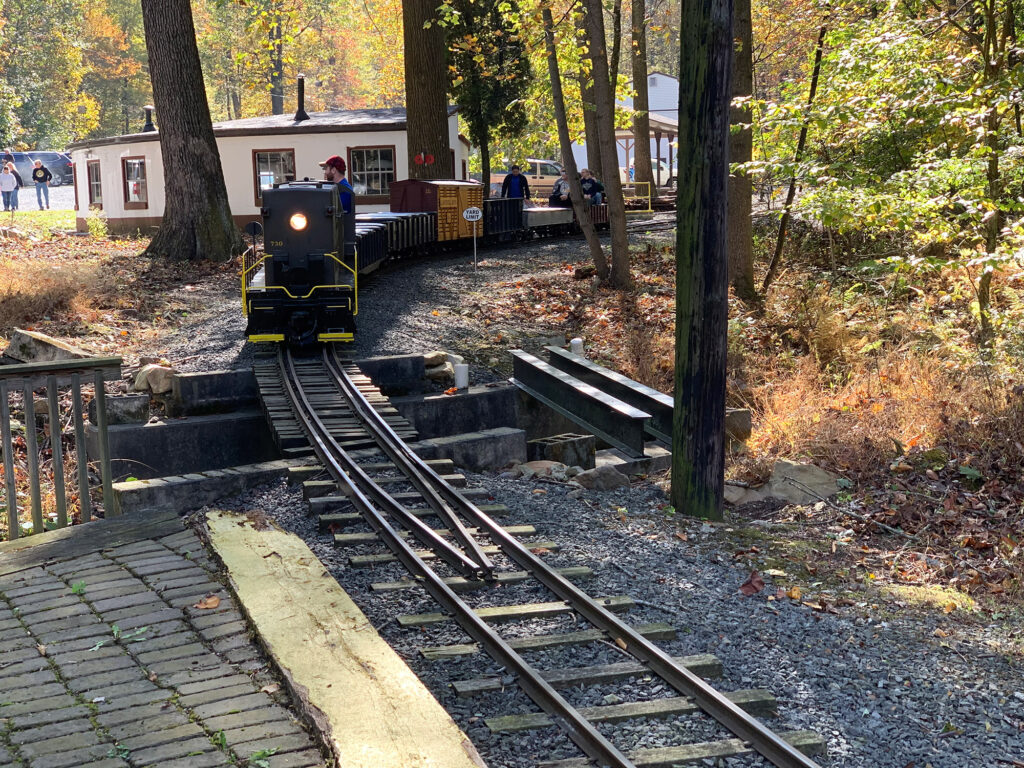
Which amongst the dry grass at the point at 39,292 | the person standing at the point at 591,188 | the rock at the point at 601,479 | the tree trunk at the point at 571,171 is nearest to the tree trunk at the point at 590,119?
the person standing at the point at 591,188

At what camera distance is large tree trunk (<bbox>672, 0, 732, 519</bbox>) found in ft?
27.5

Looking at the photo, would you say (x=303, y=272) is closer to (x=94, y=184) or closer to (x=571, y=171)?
(x=571, y=171)

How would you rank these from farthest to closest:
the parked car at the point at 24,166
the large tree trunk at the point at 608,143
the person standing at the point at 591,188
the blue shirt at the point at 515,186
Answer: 1. the parked car at the point at 24,166
2. the person standing at the point at 591,188
3. the blue shirt at the point at 515,186
4. the large tree trunk at the point at 608,143

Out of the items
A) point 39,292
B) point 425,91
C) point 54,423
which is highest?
point 425,91

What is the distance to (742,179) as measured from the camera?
681 inches

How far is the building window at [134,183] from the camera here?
102ft

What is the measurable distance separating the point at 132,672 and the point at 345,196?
10.4 meters

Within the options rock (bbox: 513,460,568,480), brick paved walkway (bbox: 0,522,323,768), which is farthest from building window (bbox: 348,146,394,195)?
brick paved walkway (bbox: 0,522,323,768)

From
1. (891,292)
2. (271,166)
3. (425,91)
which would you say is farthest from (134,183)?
(891,292)

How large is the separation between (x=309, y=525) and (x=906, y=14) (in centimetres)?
1113

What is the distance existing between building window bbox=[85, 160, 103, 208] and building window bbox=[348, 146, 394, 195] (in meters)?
9.17

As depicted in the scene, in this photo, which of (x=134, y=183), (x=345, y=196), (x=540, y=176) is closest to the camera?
(x=345, y=196)

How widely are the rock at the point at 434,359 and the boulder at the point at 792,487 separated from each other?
16.0ft

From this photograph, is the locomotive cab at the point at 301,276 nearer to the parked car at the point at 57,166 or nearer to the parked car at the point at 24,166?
the parked car at the point at 24,166
